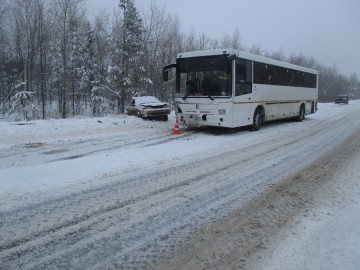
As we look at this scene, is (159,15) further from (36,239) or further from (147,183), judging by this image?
(36,239)

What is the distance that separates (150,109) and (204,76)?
6.94m

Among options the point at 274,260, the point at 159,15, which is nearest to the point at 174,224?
the point at 274,260

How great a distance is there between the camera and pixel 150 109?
1698 cm

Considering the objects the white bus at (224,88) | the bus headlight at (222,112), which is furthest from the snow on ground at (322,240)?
the white bus at (224,88)

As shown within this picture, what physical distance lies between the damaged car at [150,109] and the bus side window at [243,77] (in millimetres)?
7223

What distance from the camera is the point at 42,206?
13.0ft

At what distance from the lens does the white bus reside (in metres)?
10.5

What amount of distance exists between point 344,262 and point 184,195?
245cm

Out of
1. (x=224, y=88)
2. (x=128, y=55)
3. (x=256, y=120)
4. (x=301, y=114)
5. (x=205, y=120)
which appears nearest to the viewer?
(x=224, y=88)

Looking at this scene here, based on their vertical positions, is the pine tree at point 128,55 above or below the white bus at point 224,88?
above

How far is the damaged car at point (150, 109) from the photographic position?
16969mm

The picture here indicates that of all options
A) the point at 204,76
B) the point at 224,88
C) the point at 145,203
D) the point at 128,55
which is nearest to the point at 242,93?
the point at 224,88

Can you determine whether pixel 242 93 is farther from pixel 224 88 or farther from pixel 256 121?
pixel 256 121

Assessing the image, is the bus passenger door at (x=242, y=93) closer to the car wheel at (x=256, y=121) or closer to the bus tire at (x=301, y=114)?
the car wheel at (x=256, y=121)
